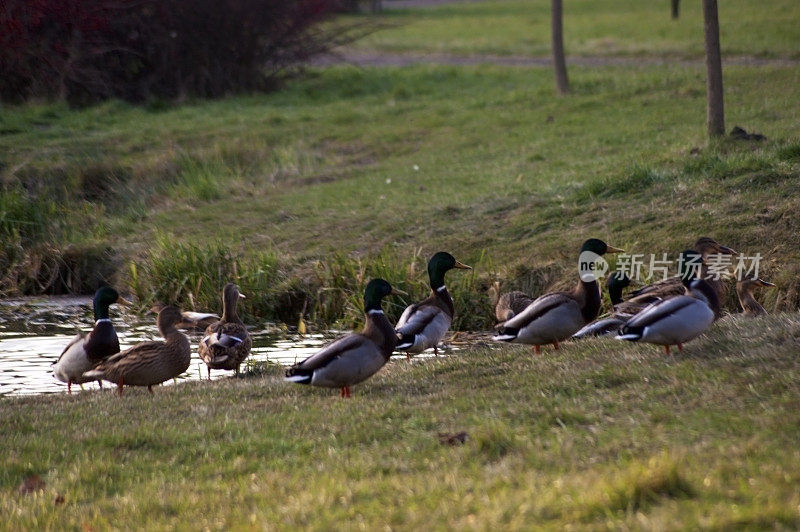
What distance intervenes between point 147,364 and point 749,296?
5860mm

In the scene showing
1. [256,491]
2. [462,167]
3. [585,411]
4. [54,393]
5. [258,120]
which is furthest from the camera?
[258,120]

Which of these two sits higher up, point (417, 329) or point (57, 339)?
point (417, 329)

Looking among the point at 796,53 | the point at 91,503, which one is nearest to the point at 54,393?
the point at 91,503

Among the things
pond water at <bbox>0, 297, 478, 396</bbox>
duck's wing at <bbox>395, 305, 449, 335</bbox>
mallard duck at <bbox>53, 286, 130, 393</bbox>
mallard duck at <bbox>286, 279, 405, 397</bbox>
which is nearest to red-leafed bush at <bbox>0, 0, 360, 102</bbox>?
pond water at <bbox>0, 297, 478, 396</bbox>

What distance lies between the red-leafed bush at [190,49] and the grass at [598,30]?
3.21 metres

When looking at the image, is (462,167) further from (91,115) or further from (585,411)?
(585,411)

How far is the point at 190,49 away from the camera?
2941 centimetres

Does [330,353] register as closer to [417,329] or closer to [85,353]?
[417,329]

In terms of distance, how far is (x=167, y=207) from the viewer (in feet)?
62.2

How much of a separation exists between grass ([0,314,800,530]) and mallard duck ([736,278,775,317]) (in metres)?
2.09

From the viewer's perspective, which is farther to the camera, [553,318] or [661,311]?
[553,318]

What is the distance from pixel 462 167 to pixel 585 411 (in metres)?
13.3

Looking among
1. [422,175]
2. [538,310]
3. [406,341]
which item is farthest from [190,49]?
[538,310]

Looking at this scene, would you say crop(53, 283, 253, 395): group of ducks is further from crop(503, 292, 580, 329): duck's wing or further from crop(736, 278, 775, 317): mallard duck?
crop(736, 278, 775, 317): mallard duck
